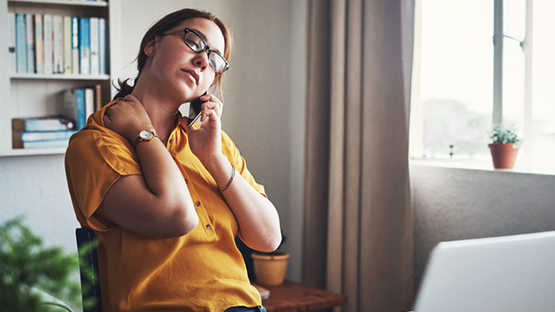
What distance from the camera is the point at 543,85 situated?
72.7 inches

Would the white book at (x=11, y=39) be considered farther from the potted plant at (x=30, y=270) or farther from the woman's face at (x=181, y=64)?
the potted plant at (x=30, y=270)

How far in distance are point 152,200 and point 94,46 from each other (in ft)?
4.46

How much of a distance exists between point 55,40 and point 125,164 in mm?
1279

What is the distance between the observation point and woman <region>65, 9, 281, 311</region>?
1.03 metres

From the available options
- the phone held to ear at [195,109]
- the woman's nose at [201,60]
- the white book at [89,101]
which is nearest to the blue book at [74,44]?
the white book at [89,101]

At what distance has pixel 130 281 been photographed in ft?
3.42

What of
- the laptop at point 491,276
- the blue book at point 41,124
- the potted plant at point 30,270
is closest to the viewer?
the potted plant at point 30,270

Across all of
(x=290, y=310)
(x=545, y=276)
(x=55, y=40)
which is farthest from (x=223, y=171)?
(x=55, y=40)

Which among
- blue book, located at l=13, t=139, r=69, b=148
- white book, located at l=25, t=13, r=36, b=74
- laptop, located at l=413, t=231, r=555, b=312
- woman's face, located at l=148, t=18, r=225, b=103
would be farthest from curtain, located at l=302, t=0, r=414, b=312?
laptop, located at l=413, t=231, r=555, b=312

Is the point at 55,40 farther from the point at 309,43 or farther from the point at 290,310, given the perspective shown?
the point at 290,310

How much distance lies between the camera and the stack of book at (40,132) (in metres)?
2.02

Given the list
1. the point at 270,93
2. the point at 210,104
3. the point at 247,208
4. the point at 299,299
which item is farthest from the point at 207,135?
the point at 270,93

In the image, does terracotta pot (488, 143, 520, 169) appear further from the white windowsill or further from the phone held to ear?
the phone held to ear

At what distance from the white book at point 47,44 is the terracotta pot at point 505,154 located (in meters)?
1.88
